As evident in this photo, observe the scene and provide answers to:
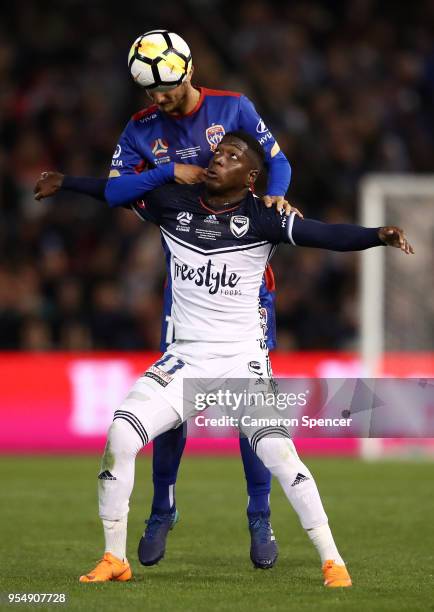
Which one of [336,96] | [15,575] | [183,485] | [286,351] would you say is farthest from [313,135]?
[15,575]

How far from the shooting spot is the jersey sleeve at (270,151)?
8102mm

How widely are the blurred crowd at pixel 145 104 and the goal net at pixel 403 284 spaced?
99 cm

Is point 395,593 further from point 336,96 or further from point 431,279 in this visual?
point 336,96

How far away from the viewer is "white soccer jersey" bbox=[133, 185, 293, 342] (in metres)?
7.55

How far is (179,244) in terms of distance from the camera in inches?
303

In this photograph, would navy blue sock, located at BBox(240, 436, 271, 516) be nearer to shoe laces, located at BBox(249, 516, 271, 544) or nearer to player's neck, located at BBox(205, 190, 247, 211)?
shoe laces, located at BBox(249, 516, 271, 544)

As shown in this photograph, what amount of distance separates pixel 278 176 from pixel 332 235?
98 cm

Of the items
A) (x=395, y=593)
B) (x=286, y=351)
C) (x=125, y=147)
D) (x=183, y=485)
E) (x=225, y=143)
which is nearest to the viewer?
(x=395, y=593)

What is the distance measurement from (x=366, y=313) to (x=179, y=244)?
8299 mm

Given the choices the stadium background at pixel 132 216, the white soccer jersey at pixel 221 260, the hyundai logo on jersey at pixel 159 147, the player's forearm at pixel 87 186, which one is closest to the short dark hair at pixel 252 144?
the white soccer jersey at pixel 221 260

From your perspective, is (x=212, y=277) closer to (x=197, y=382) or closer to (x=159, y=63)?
(x=197, y=382)

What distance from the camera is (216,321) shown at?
7.58 m

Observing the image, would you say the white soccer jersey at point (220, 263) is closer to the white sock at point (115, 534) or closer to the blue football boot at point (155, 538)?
the white sock at point (115, 534)

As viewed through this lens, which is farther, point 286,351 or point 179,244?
Answer: point 286,351
